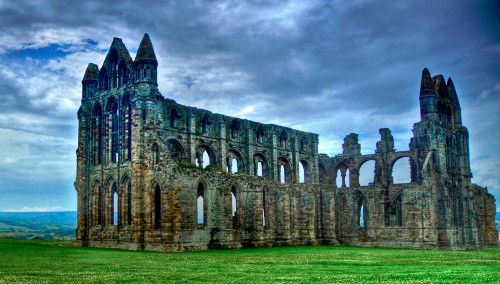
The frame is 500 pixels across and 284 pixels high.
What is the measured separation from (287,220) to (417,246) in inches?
454

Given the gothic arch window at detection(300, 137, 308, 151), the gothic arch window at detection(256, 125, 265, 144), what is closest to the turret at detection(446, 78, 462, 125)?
the gothic arch window at detection(300, 137, 308, 151)

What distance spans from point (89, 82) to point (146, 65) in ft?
26.0

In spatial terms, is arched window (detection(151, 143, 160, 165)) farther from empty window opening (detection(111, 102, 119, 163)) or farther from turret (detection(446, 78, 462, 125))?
turret (detection(446, 78, 462, 125))

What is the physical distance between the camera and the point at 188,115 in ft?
155

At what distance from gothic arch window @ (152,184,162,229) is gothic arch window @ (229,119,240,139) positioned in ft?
36.7

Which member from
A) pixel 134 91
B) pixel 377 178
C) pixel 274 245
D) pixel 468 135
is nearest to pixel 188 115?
pixel 134 91

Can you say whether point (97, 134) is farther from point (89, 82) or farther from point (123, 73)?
point (123, 73)

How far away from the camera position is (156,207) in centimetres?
4278

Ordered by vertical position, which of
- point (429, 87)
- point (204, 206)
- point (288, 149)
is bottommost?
point (204, 206)

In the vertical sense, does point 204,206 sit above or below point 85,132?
below

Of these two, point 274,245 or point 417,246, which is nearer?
point 274,245

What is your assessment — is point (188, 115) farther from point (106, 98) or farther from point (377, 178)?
point (377, 178)

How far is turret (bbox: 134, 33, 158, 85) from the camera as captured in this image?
145 feet

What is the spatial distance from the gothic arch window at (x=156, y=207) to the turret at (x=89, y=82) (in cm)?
1210
